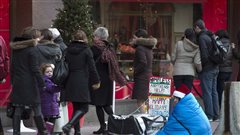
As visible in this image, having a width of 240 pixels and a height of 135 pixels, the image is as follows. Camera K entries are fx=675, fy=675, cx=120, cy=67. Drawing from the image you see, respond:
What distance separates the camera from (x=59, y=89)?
34.7ft

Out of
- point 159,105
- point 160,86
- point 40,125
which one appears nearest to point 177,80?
point 160,86

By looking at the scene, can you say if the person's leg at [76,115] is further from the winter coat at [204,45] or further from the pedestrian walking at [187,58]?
the winter coat at [204,45]

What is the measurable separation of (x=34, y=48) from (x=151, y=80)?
2.66m

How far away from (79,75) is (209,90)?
342cm

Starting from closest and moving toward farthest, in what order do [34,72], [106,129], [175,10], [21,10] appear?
[34,72], [106,129], [21,10], [175,10]

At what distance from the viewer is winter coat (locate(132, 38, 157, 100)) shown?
1241 centimetres

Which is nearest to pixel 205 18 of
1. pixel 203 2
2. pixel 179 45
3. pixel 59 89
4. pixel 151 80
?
pixel 203 2

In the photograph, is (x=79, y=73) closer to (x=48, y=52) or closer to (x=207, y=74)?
(x=48, y=52)

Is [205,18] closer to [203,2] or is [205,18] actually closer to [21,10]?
[203,2]

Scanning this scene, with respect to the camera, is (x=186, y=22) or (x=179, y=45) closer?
(x=179, y=45)

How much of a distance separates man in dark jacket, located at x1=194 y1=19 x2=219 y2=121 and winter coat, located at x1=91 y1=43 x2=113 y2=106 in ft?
7.26

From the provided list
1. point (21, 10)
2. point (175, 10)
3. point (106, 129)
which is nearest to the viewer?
point (106, 129)

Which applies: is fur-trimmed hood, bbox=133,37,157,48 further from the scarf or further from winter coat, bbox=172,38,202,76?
the scarf

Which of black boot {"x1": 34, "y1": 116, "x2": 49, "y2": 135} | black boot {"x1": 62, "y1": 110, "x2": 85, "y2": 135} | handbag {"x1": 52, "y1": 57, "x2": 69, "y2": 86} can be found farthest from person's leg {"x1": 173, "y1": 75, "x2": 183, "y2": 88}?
black boot {"x1": 34, "y1": 116, "x2": 49, "y2": 135}
